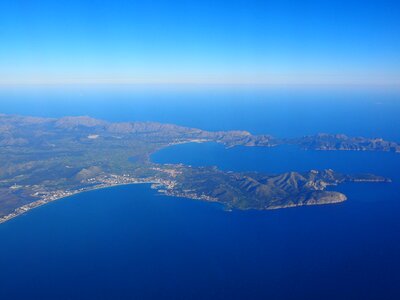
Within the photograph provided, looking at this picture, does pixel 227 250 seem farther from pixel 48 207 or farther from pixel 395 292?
pixel 48 207

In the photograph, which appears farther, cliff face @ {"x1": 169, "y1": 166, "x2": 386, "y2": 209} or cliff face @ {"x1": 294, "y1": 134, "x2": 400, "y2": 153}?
cliff face @ {"x1": 294, "y1": 134, "x2": 400, "y2": 153}

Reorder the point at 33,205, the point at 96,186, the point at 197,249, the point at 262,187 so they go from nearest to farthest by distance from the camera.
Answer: the point at 197,249
the point at 33,205
the point at 262,187
the point at 96,186

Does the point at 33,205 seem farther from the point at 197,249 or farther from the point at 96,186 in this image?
the point at 197,249

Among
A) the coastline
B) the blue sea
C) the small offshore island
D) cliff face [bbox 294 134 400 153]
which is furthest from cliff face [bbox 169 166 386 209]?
cliff face [bbox 294 134 400 153]

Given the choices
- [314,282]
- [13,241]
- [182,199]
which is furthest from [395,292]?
[13,241]

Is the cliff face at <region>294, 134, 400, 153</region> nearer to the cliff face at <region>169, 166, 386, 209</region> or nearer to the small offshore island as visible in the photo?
the small offshore island

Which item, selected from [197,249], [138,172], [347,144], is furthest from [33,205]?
[347,144]


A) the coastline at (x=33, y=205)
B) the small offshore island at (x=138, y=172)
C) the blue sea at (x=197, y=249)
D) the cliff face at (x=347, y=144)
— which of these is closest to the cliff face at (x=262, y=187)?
the small offshore island at (x=138, y=172)

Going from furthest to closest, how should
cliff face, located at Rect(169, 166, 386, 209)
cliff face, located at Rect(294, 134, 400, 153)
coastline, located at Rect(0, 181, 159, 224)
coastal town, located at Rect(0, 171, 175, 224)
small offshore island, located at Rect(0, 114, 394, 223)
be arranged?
cliff face, located at Rect(294, 134, 400, 153) < small offshore island, located at Rect(0, 114, 394, 223) < cliff face, located at Rect(169, 166, 386, 209) < coastal town, located at Rect(0, 171, 175, 224) < coastline, located at Rect(0, 181, 159, 224)
